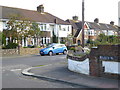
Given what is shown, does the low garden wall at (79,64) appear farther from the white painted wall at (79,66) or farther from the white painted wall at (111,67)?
the white painted wall at (111,67)

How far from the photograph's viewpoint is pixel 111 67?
787 cm

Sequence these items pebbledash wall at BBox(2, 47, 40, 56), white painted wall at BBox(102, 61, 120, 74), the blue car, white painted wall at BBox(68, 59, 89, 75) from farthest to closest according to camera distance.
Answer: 1. pebbledash wall at BBox(2, 47, 40, 56)
2. the blue car
3. white painted wall at BBox(68, 59, 89, 75)
4. white painted wall at BBox(102, 61, 120, 74)

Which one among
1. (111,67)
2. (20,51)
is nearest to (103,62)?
(111,67)

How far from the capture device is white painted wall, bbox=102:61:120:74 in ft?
25.1

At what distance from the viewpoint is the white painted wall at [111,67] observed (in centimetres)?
766

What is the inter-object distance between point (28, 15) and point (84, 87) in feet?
99.4

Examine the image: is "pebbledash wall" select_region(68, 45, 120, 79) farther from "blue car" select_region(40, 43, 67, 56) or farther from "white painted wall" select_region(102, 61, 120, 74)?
"blue car" select_region(40, 43, 67, 56)

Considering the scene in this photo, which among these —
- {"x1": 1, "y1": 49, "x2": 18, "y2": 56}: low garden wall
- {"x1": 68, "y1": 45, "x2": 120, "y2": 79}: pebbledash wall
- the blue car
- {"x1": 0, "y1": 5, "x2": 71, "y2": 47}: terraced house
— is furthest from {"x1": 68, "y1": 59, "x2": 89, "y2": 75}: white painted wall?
{"x1": 0, "y1": 5, "x2": 71, "y2": 47}: terraced house

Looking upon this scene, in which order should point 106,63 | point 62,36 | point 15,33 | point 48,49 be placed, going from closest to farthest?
point 106,63
point 48,49
point 15,33
point 62,36

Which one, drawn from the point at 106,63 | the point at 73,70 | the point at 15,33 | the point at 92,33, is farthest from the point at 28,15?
the point at 106,63

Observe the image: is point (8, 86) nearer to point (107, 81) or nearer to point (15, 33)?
point (107, 81)

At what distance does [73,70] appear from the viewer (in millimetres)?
10117

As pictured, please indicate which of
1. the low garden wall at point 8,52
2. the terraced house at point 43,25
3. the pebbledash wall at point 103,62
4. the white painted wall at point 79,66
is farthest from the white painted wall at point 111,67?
the terraced house at point 43,25

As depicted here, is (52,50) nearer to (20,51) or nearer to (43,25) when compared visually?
(20,51)
